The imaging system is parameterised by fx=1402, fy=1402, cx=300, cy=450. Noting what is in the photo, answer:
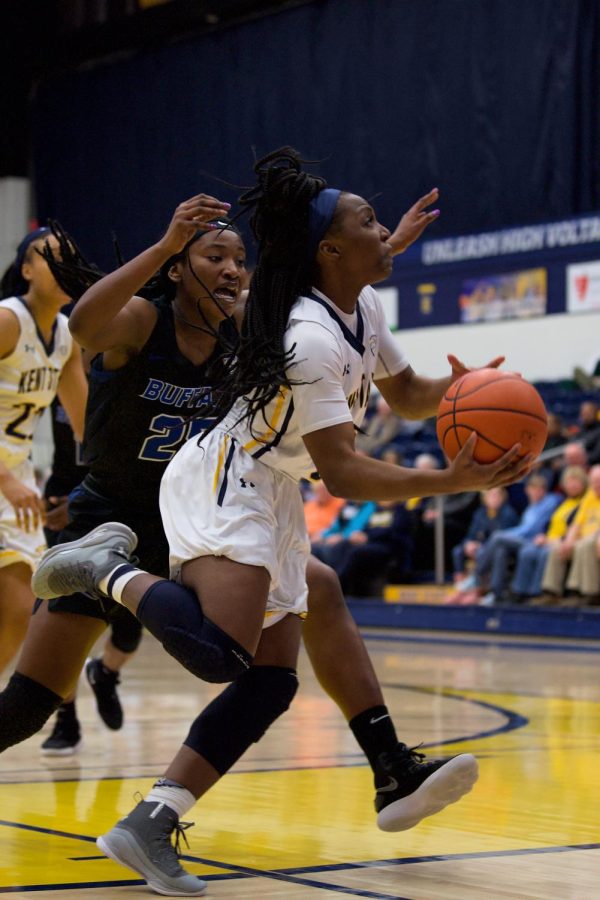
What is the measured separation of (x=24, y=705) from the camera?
3.62 meters

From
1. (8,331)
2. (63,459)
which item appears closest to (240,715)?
(8,331)

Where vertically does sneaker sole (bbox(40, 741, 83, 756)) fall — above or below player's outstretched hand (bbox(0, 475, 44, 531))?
below

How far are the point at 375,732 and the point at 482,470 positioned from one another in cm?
94

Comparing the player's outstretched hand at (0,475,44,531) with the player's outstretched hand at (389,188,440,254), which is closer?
the player's outstretched hand at (389,188,440,254)

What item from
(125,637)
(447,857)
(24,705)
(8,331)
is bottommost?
(447,857)

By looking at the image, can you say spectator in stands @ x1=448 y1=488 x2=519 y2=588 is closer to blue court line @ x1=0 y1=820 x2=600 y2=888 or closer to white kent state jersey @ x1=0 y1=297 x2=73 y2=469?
white kent state jersey @ x1=0 y1=297 x2=73 y2=469

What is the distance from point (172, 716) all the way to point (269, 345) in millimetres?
3761

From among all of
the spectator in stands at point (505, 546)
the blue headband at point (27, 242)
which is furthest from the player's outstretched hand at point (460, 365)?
the spectator in stands at point (505, 546)

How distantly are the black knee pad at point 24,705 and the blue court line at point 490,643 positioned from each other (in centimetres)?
778

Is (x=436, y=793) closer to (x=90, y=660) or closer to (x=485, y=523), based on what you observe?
(x=90, y=660)

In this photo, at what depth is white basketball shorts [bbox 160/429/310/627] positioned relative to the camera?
3.25 meters

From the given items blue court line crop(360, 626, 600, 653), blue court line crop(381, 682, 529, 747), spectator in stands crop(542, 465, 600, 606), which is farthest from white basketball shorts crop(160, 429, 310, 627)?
spectator in stands crop(542, 465, 600, 606)

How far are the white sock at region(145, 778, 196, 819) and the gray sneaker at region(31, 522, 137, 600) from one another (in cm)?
51

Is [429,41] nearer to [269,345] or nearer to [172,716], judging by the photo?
[172,716]
